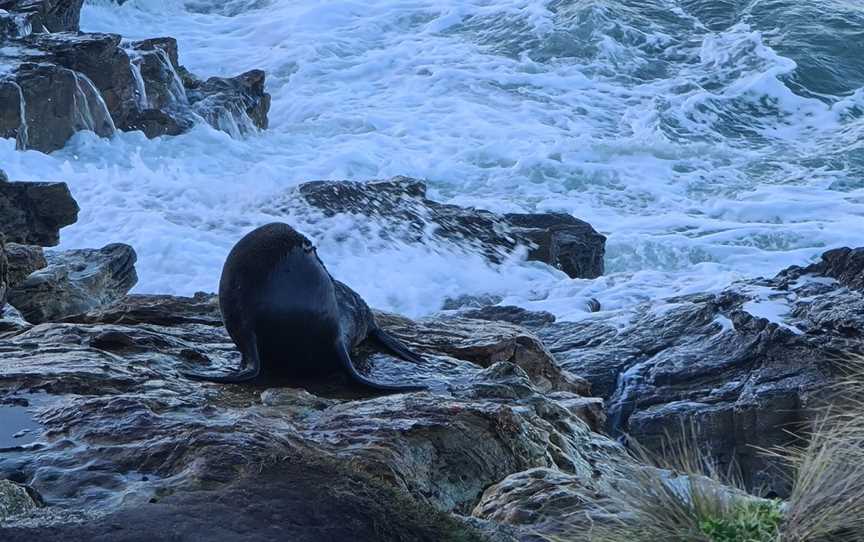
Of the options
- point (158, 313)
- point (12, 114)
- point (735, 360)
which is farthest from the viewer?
point (12, 114)

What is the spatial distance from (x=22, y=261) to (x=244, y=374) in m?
4.06

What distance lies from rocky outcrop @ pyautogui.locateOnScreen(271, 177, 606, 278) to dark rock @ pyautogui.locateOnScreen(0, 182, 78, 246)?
106 inches

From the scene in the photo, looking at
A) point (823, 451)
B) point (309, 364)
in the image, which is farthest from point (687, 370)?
point (823, 451)

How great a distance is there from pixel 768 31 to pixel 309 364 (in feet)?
66.8

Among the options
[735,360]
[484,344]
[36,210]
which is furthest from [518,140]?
[484,344]

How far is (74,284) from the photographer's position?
9.26 metres

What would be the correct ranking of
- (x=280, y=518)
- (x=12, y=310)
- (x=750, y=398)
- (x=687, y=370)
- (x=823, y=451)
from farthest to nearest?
(x=687, y=370) → (x=750, y=398) → (x=12, y=310) → (x=823, y=451) → (x=280, y=518)

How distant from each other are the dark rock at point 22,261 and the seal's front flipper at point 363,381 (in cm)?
353

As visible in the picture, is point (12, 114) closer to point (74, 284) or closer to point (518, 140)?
point (74, 284)

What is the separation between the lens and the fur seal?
5.72m

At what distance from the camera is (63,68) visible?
16.2 meters

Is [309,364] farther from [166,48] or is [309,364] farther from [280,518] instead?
[166,48]

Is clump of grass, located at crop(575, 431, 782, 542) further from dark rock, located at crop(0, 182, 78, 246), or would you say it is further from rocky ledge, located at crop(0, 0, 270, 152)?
rocky ledge, located at crop(0, 0, 270, 152)

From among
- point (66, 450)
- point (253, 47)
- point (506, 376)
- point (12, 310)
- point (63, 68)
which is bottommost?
point (253, 47)
